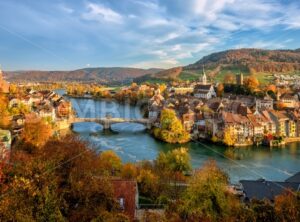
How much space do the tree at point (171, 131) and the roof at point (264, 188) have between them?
7.56 m

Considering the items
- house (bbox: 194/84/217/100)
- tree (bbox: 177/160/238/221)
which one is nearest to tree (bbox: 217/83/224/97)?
house (bbox: 194/84/217/100)

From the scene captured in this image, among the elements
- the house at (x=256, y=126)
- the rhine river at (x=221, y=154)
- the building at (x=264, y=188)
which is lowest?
the rhine river at (x=221, y=154)

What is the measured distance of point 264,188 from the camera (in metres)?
6.78

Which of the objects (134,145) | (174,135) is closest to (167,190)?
(134,145)

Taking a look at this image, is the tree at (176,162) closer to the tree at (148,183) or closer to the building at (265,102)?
the tree at (148,183)

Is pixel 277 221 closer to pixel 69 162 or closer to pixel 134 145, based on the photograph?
pixel 69 162

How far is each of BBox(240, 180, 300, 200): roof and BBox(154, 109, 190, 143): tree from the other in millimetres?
7564

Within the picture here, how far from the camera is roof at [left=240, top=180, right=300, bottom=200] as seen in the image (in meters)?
6.51

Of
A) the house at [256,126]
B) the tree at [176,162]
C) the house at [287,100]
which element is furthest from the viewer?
the house at [287,100]

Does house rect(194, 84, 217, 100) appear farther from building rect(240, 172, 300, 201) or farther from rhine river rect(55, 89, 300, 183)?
building rect(240, 172, 300, 201)

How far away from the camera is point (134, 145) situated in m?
13.6

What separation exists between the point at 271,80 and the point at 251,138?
2163 centimetres

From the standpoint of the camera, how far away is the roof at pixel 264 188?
6.51 metres

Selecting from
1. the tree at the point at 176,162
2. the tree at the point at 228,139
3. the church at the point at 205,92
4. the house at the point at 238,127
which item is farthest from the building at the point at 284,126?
the church at the point at 205,92
